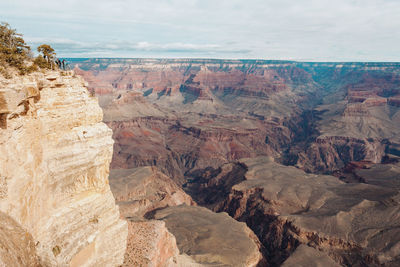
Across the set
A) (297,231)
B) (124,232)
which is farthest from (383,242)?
(124,232)

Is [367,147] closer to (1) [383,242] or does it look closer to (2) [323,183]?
(2) [323,183]

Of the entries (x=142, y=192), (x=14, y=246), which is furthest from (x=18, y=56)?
(x=142, y=192)

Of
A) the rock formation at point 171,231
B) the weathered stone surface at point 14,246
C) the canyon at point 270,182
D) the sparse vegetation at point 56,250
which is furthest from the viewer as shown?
the canyon at point 270,182

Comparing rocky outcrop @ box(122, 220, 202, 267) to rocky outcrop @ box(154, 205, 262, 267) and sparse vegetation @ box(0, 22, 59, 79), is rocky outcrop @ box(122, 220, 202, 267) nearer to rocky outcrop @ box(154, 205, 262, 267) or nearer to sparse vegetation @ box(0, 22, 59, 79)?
rocky outcrop @ box(154, 205, 262, 267)

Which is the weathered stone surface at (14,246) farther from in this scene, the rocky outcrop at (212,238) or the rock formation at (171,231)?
the rocky outcrop at (212,238)

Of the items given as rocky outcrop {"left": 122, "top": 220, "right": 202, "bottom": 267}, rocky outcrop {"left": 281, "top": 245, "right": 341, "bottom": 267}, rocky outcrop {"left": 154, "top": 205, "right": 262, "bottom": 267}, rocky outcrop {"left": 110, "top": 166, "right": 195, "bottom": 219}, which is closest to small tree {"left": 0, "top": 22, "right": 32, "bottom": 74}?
rocky outcrop {"left": 122, "top": 220, "right": 202, "bottom": 267}

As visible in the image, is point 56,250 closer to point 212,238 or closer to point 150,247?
point 150,247

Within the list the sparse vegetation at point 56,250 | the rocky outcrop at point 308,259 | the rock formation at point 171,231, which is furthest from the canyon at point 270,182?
the sparse vegetation at point 56,250

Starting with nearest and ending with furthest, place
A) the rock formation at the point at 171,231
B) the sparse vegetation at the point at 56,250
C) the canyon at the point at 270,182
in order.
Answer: the sparse vegetation at the point at 56,250 < the rock formation at the point at 171,231 < the canyon at the point at 270,182
